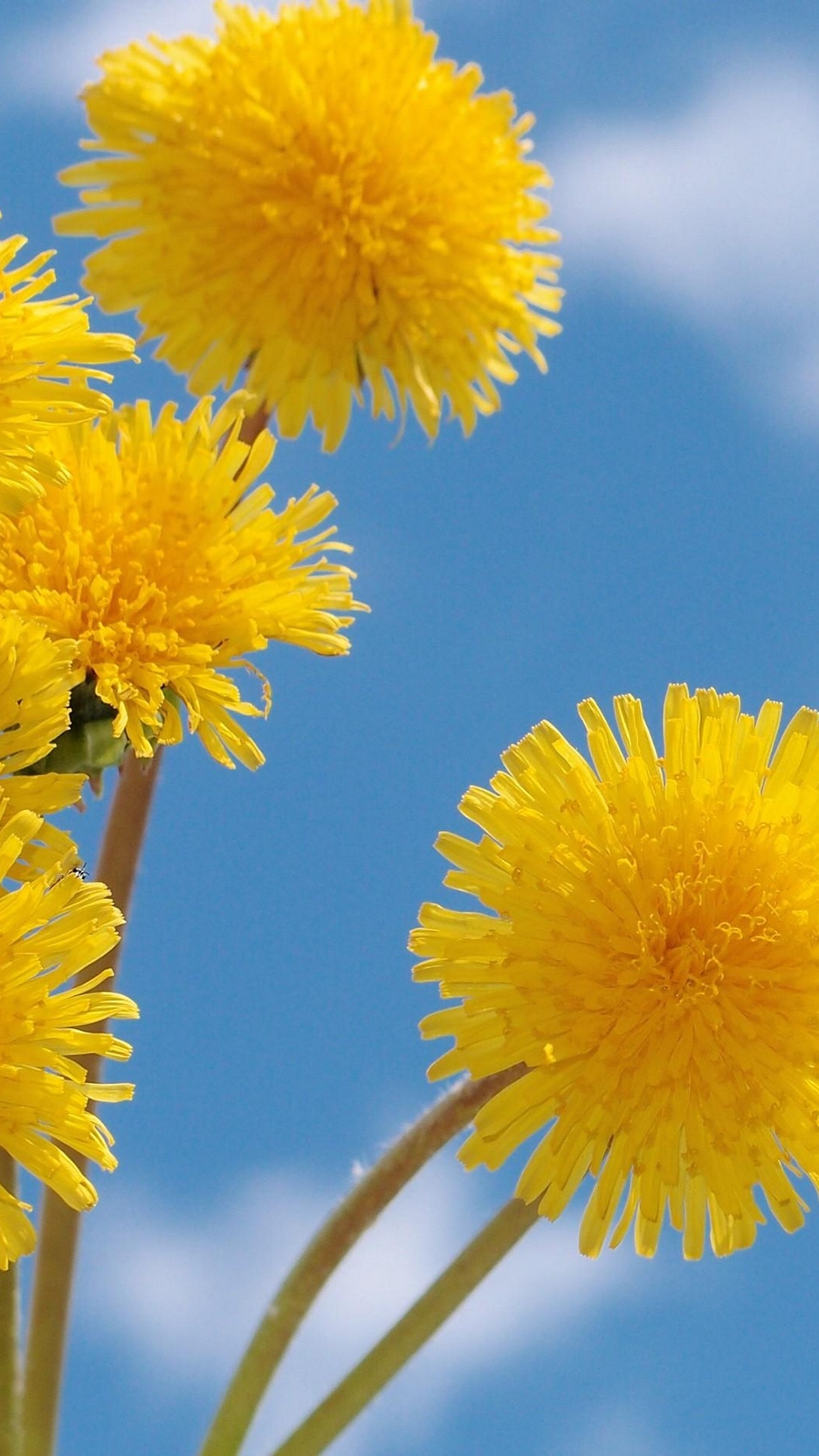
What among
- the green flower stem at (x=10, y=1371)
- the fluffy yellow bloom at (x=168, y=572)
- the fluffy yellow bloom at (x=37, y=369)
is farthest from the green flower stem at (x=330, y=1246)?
the fluffy yellow bloom at (x=37, y=369)

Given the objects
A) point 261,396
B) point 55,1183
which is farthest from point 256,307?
point 55,1183

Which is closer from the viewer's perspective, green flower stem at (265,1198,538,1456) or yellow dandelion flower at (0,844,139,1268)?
yellow dandelion flower at (0,844,139,1268)

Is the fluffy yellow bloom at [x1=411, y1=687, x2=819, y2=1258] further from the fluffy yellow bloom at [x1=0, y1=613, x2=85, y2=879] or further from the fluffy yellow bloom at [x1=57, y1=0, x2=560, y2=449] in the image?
the fluffy yellow bloom at [x1=57, y1=0, x2=560, y2=449]

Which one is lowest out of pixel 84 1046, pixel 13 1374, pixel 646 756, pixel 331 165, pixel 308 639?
pixel 13 1374

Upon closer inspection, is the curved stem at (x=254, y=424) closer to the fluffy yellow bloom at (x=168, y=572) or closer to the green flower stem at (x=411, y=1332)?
the fluffy yellow bloom at (x=168, y=572)

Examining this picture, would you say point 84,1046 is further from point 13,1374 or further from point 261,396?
point 261,396

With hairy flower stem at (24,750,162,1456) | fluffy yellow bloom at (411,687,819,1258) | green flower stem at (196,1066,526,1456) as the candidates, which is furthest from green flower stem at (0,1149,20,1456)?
fluffy yellow bloom at (411,687,819,1258)

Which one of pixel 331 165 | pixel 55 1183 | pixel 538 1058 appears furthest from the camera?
pixel 331 165

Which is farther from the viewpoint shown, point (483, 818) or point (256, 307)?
point (256, 307)
